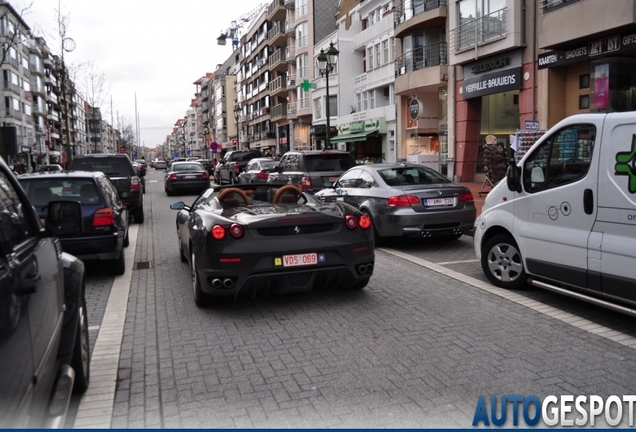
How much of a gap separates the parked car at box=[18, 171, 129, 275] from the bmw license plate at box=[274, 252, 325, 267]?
319cm

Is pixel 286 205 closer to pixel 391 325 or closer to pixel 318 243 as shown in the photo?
pixel 318 243

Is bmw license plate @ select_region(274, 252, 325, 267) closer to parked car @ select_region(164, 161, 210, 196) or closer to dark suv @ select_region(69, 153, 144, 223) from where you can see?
dark suv @ select_region(69, 153, 144, 223)

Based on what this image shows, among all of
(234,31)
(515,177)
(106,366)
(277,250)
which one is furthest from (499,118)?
(234,31)

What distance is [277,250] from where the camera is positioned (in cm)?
595

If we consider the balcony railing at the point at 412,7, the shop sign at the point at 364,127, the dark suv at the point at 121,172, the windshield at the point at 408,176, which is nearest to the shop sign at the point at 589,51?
the balcony railing at the point at 412,7

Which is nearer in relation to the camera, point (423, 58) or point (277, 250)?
point (277, 250)

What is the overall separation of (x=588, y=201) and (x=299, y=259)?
9.33 ft

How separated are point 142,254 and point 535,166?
694cm

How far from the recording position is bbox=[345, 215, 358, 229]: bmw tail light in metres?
6.33

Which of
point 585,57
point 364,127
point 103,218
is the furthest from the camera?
point 364,127

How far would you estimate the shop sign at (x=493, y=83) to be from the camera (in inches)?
874

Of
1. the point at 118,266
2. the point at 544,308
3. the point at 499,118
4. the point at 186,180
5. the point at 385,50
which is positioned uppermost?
the point at 385,50

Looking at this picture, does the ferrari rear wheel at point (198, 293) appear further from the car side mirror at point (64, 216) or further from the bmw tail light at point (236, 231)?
the car side mirror at point (64, 216)

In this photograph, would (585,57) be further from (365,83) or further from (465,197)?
(365,83)
